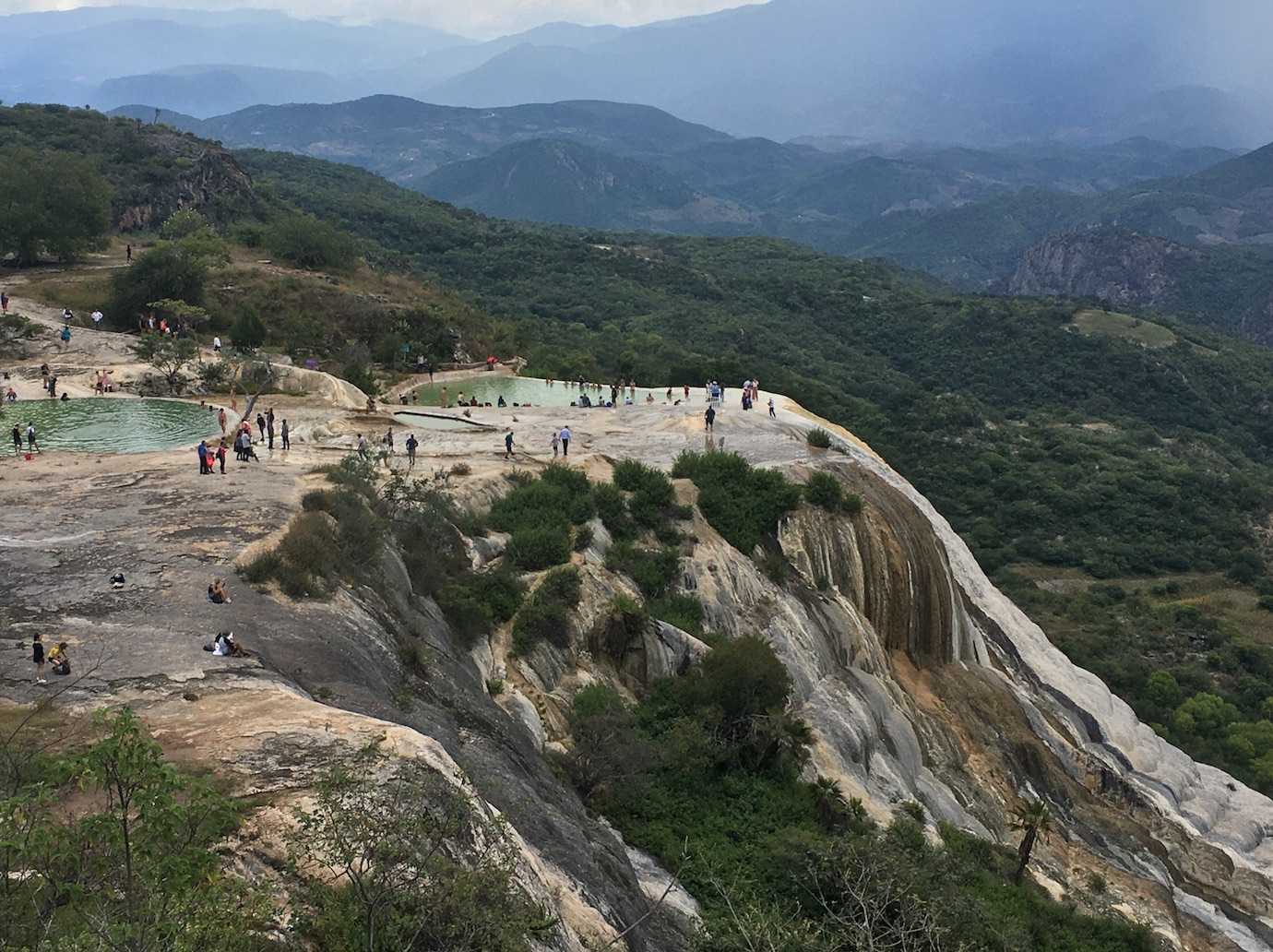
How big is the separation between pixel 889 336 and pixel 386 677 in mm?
113180

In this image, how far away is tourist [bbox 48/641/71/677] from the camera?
12.2 meters

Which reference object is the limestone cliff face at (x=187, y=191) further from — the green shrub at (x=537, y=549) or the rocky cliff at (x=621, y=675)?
the green shrub at (x=537, y=549)

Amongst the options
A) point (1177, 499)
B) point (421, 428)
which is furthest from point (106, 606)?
point (1177, 499)

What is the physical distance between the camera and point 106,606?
14367 mm

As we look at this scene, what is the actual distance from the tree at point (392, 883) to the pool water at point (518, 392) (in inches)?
1174

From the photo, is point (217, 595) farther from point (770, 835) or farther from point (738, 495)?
point (738, 495)

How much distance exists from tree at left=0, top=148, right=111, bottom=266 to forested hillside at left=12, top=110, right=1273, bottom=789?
1008 centimetres

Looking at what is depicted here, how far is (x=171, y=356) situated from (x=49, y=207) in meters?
22.0

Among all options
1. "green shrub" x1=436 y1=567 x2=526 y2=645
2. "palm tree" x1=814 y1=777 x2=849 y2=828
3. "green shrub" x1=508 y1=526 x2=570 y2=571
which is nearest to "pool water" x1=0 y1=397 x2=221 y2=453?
"green shrub" x1=508 y1=526 x2=570 y2=571

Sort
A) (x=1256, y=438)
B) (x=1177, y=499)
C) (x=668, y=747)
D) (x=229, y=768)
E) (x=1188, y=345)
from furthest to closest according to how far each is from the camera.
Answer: (x=1188, y=345) → (x=1256, y=438) → (x=1177, y=499) → (x=668, y=747) → (x=229, y=768)

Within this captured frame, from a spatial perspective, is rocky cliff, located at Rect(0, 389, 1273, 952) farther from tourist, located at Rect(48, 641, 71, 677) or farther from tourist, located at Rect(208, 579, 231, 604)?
tourist, located at Rect(48, 641, 71, 677)

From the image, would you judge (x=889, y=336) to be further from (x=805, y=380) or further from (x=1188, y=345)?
(x=805, y=380)

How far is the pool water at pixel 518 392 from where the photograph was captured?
129 ft

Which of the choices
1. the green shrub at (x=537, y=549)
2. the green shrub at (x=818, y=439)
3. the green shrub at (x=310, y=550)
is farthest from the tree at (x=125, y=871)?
the green shrub at (x=818, y=439)
